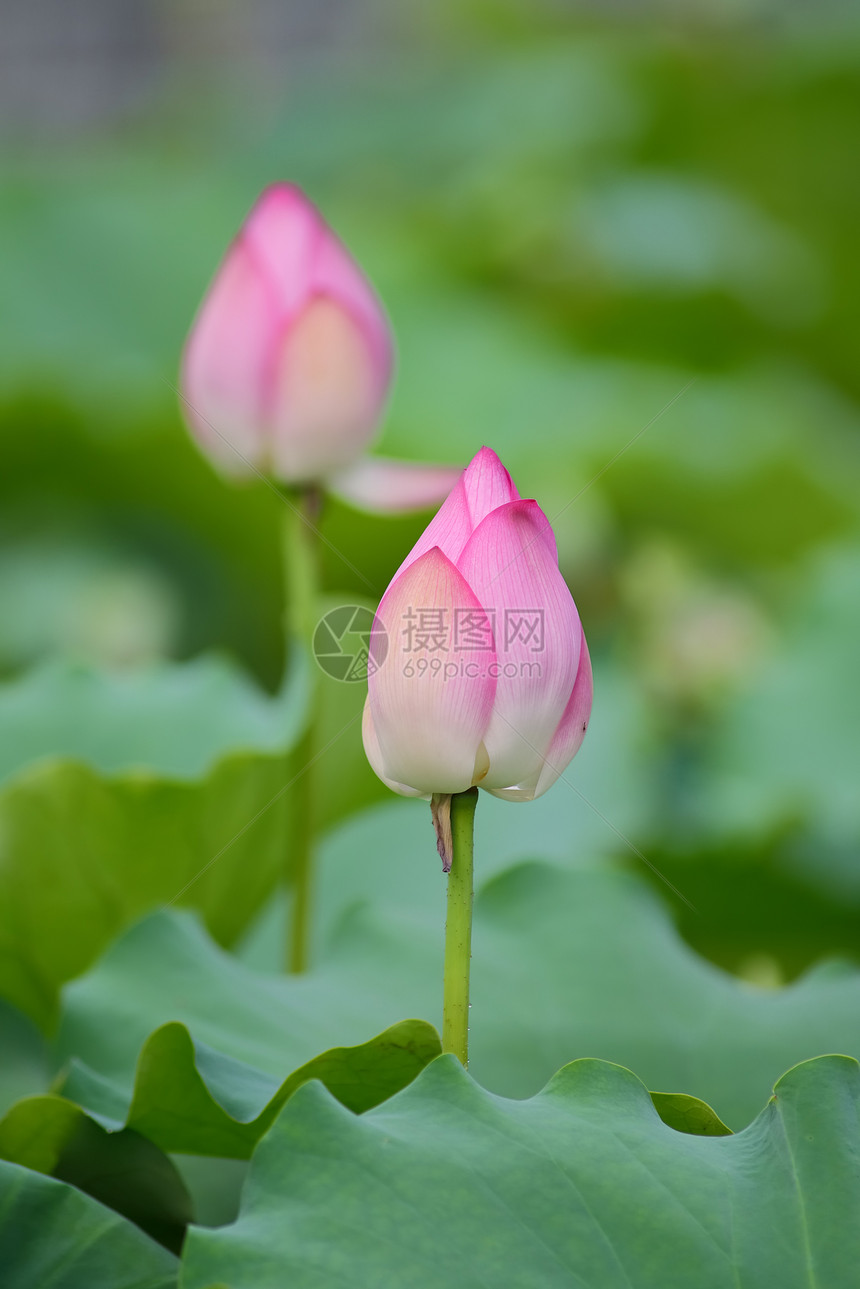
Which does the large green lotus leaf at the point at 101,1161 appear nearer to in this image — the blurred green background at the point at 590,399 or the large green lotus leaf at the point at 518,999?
the large green lotus leaf at the point at 518,999

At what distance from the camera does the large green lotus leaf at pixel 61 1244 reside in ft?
1.35

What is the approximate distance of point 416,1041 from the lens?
1.44ft

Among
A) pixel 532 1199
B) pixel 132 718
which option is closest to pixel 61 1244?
pixel 532 1199

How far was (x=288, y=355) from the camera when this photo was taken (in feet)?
2.04

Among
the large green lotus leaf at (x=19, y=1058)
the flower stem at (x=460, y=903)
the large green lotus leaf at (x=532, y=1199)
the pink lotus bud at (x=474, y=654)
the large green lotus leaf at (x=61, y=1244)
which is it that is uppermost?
the pink lotus bud at (x=474, y=654)

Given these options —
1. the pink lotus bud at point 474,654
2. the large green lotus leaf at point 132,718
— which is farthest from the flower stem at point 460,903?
the large green lotus leaf at point 132,718

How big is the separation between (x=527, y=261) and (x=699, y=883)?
5.09ft

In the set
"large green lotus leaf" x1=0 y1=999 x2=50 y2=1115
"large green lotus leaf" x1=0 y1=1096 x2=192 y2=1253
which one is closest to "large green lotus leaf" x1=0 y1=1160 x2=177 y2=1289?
"large green lotus leaf" x1=0 y1=1096 x2=192 y2=1253

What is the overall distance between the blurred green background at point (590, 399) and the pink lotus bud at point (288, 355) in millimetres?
126

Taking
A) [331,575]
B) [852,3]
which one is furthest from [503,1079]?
[852,3]

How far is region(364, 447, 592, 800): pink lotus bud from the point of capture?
1.19ft

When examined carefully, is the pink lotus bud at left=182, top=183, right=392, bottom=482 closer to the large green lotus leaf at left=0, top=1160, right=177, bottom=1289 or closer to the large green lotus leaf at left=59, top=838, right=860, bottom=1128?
the large green lotus leaf at left=59, top=838, right=860, bottom=1128

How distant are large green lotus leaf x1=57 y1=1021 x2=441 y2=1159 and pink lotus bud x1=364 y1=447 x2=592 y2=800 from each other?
0.37ft

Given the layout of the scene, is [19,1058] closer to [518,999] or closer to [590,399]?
[518,999]
